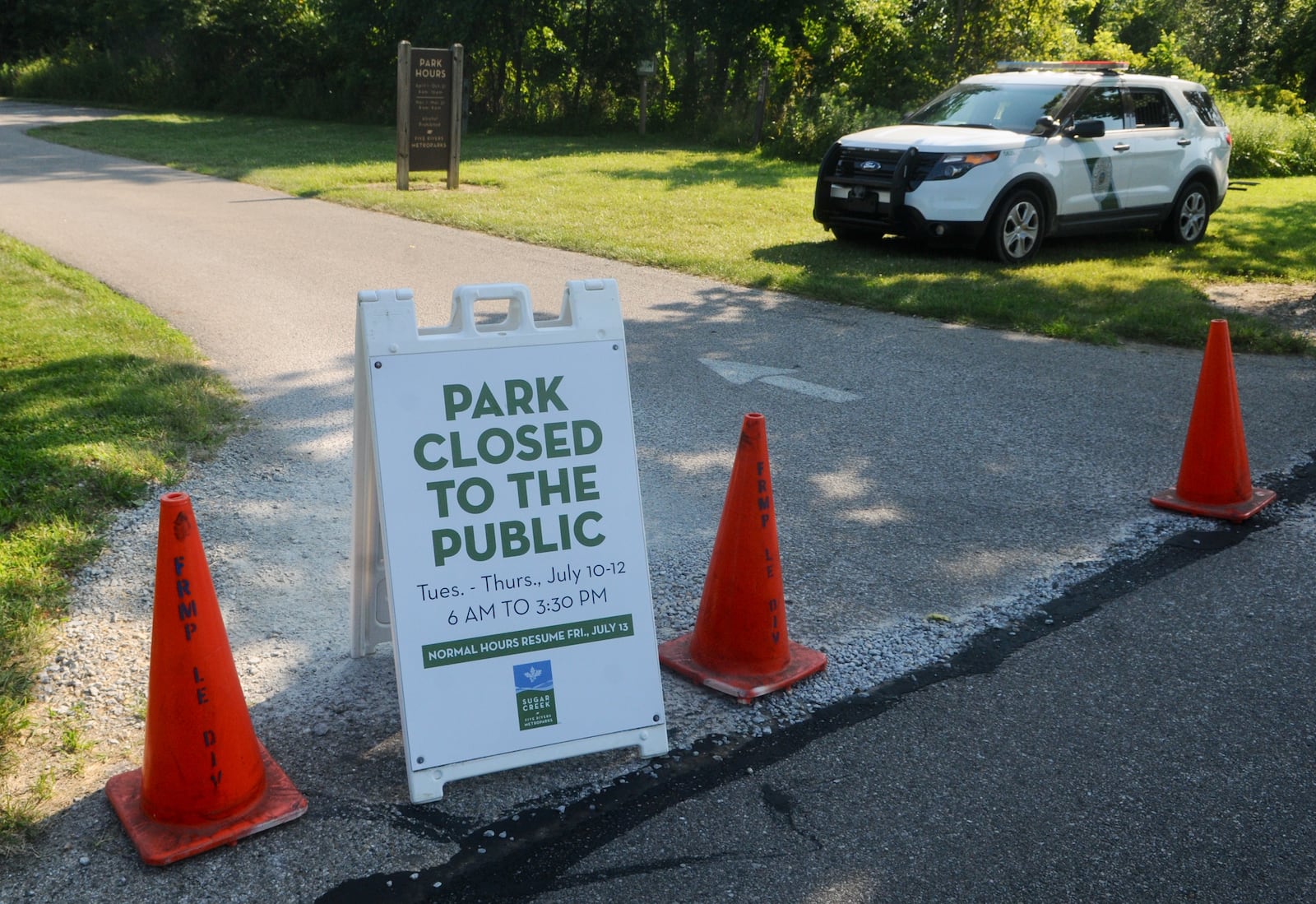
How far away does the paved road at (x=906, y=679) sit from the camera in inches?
118

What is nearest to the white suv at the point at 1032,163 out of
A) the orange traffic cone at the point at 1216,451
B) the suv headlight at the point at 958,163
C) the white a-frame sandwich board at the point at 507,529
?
the suv headlight at the point at 958,163

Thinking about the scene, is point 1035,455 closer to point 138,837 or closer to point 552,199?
point 138,837

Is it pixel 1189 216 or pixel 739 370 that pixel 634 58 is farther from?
pixel 739 370

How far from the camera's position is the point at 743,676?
3.90m

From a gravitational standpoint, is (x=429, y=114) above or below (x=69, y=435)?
above

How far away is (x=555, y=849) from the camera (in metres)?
3.06

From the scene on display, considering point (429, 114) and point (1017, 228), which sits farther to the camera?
point (429, 114)

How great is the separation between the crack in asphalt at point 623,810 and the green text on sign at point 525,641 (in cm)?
40

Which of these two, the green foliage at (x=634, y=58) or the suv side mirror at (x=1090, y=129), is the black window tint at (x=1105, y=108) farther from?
the green foliage at (x=634, y=58)

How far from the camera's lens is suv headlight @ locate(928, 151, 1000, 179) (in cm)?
1125

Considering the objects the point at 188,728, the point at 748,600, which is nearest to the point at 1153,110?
the point at 748,600

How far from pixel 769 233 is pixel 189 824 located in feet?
37.3

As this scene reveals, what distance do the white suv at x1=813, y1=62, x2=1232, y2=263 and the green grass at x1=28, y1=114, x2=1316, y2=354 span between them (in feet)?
1.22

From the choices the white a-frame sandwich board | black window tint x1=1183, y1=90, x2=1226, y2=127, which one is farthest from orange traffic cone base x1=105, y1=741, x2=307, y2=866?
black window tint x1=1183, y1=90, x2=1226, y2=127
